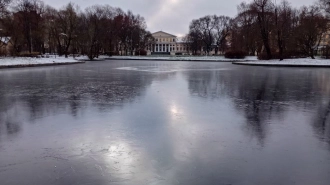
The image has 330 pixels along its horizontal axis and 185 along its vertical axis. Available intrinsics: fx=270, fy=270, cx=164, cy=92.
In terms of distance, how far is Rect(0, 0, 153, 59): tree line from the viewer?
48.8 m

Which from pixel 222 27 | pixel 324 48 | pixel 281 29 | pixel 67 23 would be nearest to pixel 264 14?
pixel 281 29

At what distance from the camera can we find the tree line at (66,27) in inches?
1923

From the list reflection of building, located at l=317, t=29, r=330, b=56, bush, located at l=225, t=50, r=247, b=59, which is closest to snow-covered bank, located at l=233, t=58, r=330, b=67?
reflection of building, located at l=317, t=29, r=330, b=56

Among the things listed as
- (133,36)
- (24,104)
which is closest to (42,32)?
(133,36)

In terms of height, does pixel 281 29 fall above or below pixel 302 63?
above

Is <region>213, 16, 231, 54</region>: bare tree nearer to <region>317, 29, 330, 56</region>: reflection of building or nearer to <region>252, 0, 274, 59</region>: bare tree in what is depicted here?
<region>317, 29, 330, 56</region>: reflection of building

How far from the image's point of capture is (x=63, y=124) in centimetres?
655

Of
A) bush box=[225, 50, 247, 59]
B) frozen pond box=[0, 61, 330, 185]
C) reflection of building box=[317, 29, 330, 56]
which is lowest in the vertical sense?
frozen pond box=[0, 61, 330, 185]

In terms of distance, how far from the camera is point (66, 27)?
184 feet

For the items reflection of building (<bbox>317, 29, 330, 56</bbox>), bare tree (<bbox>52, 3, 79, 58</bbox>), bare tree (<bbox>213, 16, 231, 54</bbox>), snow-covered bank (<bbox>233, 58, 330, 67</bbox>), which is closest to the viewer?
snow-covered bank (<bbox>233, 58, 330, 67</bbox>)

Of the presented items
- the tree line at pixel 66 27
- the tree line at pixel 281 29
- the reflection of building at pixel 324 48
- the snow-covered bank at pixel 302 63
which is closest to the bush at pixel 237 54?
the tree line at pixel 281 29

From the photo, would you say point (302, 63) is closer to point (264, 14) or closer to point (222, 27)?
point (264, 14)

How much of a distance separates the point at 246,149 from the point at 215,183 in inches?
59.1

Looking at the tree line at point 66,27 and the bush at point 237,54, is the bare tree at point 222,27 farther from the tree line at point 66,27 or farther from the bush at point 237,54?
the bush at point 237,54
